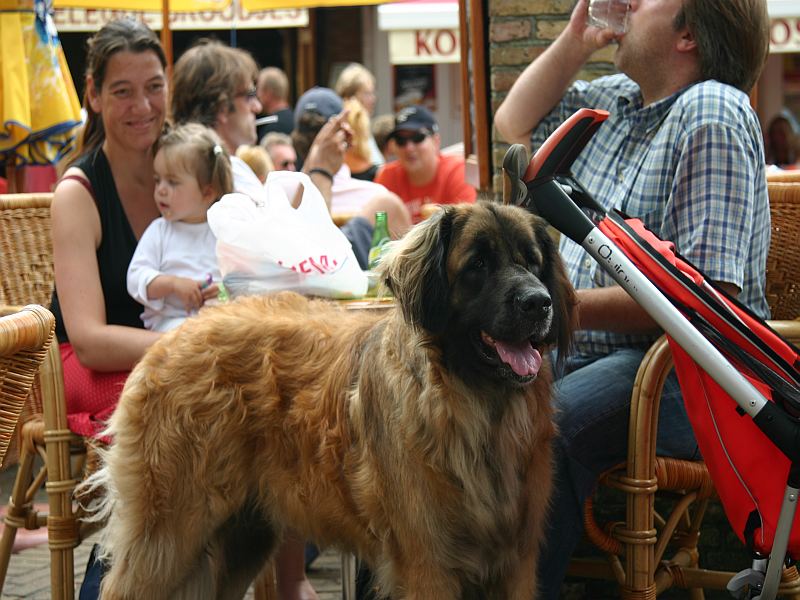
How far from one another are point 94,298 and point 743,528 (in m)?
2.37

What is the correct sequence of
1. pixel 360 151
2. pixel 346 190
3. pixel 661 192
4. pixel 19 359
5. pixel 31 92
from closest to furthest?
1. pixel 19 359
2. pixel 661 192
3. pixel 31 92
4. pixel 346 190
5. pixel 360 151

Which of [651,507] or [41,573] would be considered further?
[41,573]

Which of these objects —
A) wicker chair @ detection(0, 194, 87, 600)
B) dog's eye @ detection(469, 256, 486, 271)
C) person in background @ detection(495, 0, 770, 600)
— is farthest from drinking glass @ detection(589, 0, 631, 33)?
wicker chair @ detection(0, 194, 87, 600)

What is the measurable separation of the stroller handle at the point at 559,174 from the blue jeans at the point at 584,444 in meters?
0.62

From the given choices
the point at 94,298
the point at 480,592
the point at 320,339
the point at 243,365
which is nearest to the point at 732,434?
the point at 480,592

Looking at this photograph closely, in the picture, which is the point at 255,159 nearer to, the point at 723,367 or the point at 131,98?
the point at 131,98

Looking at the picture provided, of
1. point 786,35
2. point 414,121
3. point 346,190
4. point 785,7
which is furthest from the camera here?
point 786,35

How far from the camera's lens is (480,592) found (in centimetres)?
288

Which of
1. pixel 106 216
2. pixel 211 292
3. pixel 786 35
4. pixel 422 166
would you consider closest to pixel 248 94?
pixel 106 216

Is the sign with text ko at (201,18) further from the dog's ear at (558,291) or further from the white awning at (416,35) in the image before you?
the dog's ear at (558,291)

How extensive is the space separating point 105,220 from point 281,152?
326 centimetres

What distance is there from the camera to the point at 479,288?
2.70 meters

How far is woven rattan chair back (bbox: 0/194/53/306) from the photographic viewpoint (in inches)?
169

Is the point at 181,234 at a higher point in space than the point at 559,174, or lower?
lower
